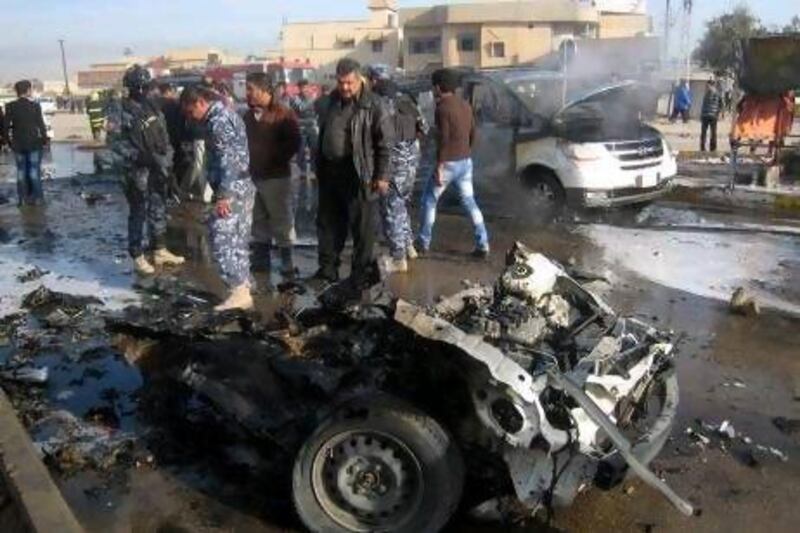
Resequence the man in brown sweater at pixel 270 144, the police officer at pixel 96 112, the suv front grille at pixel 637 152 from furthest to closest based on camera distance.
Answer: the police officer at pixel 96 112 < the suv front grille at pixel 637 152 < the man in brown sweater at pixel 270 144

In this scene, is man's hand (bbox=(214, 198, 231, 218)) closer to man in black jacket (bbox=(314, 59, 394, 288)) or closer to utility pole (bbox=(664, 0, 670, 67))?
man in black jacket (bbox=(314, 59, 394, 288))

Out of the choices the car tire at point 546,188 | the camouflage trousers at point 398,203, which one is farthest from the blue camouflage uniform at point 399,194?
the car tire at point 546,188

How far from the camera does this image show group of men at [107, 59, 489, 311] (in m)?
6.62

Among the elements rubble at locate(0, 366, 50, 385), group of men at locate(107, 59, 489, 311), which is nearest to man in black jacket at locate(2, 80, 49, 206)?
group of men at locate(107, 59, 489, 311)

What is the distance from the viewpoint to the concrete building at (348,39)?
5912cm

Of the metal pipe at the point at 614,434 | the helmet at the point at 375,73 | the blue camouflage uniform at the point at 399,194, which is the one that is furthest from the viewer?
the helmet at the point at 375,73

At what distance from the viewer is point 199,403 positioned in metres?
5.00

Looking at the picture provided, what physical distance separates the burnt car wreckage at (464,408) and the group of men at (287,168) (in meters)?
1.81

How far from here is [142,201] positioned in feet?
27.7

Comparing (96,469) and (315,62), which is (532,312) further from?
(315,62)

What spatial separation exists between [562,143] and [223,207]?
5176 mm

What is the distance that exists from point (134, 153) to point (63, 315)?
199 centimetres

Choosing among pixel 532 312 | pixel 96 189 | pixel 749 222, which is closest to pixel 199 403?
pixel 532 312

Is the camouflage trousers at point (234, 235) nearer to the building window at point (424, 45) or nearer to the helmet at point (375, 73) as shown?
the helmet at point (375, 73)
